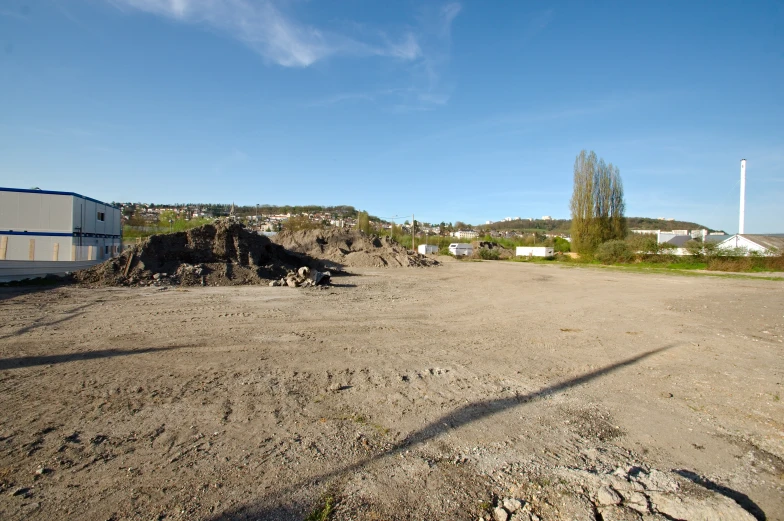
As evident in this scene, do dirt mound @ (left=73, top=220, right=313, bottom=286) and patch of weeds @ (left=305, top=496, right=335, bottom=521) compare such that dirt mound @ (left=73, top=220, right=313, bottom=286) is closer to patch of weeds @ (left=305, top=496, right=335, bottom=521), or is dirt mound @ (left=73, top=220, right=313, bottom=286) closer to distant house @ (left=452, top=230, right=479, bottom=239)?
patch of weeds @ (left=305, top=496, right=335, bottom=521)

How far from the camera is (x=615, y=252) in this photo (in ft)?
170

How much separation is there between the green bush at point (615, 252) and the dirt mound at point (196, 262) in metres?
41.9

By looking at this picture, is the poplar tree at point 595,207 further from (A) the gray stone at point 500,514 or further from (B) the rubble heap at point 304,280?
(A) the gray stone at point 500,514

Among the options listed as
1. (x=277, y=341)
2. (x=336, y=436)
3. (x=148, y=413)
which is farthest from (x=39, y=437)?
(x=277, y=341)

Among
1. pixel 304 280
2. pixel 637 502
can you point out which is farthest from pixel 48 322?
pixel 637 502

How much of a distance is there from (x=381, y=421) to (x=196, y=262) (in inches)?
786

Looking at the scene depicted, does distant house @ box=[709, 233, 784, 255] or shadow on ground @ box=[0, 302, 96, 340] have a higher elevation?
distant house @ box=[709, 233, 784, 255]

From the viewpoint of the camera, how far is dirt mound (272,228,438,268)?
42594mm

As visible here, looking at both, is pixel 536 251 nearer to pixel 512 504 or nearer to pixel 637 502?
pixel 637 502

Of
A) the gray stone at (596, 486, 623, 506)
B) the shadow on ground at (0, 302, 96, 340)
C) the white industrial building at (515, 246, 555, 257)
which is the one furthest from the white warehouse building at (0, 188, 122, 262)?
the white industrial building at (515, 246, 555, 257)

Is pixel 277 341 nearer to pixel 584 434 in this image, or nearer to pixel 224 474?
pixel 224 474

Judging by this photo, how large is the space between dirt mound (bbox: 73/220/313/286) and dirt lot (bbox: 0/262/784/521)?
8899 millimetres

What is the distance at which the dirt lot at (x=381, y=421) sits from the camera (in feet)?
11.3

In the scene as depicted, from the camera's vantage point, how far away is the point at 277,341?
8977 millimetres
